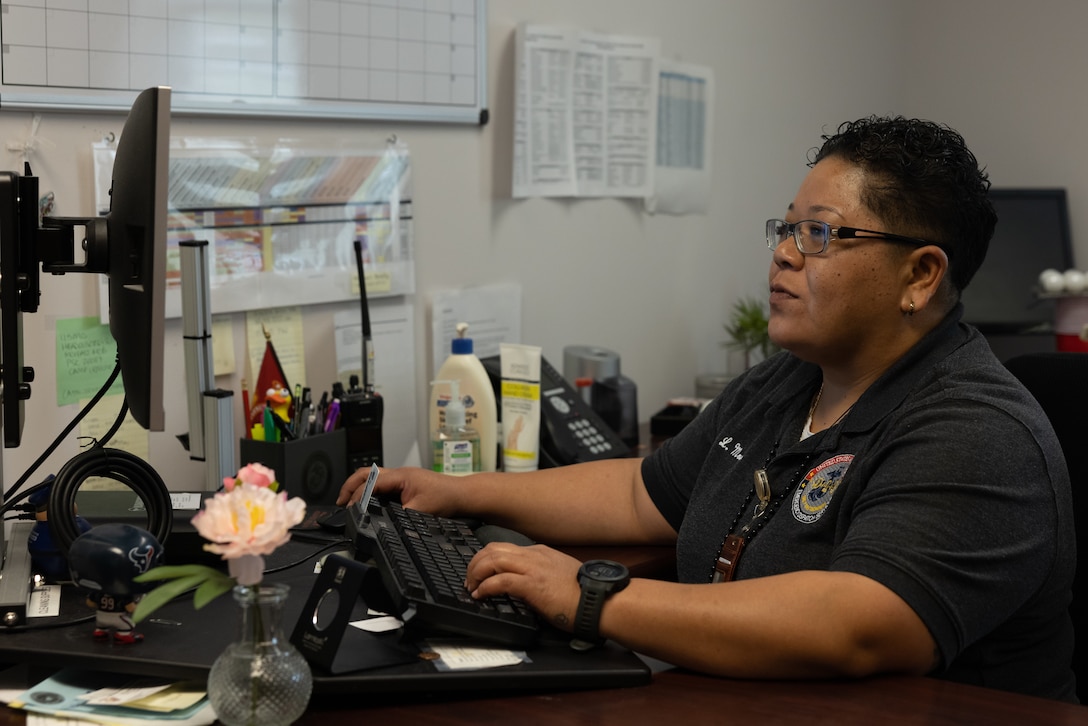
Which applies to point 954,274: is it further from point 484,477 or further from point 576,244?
point 576,244

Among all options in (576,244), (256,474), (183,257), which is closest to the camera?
(256,474)

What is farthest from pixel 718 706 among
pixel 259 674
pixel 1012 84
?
pixel 1012 84

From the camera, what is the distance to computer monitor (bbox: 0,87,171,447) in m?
1.17

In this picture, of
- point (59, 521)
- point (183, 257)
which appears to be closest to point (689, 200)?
point (183, 257)

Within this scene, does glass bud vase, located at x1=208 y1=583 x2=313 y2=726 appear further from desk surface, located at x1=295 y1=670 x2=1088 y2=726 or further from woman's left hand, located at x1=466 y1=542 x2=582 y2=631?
woman's left hand, located at x1=466 y1=542 x2=582 y2=631

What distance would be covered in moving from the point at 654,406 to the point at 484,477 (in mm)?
1076

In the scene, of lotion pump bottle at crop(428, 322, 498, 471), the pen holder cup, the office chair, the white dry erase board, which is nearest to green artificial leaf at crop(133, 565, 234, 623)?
the pen holder cup

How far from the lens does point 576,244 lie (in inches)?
96.3

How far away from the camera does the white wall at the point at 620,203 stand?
167 cm

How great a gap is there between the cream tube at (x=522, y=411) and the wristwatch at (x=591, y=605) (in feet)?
2.57

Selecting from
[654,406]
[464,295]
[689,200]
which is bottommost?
[654,406]

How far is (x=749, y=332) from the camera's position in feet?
8.98

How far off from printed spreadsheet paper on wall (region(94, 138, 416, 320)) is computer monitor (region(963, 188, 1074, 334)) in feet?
5.99

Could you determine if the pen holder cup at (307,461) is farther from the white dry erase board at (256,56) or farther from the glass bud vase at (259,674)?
the glass bud vase at (259,674)
